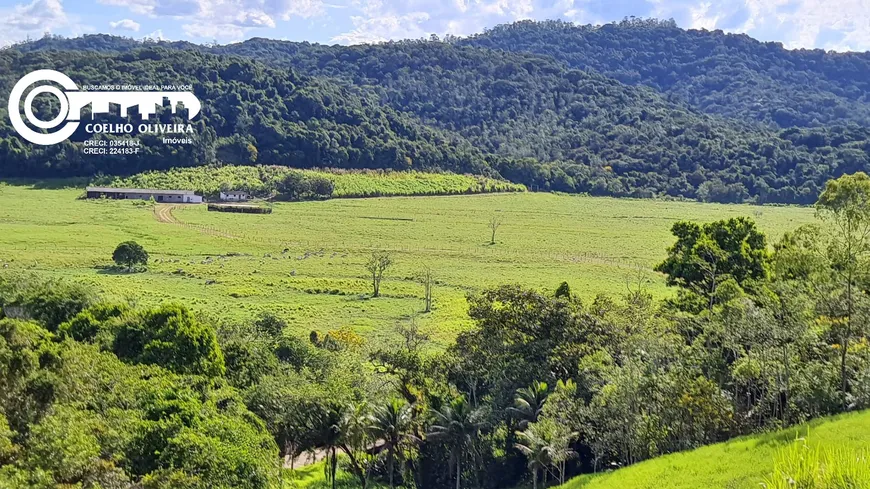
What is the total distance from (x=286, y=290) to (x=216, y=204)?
5746cm

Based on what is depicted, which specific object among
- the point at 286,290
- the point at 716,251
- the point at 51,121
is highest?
the point at 51,121

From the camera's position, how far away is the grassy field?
164 feet

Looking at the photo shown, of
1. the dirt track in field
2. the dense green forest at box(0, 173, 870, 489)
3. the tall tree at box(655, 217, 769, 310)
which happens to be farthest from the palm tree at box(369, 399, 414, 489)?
the dirt track in field

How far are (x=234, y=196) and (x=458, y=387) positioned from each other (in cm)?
9229

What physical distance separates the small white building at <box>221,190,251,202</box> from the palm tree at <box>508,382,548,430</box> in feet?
311

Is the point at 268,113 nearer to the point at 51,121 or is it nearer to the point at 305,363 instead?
the point at 51,121

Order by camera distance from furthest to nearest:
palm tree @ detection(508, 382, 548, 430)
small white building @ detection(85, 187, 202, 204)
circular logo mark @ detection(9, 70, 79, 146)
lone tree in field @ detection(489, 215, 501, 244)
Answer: circular logo mark @ detection(9, 70, 79, 146), small white building @ detection(85, 187, 202, 204), lone tree in field @ detection(489, 215, 501, 244), palm tree @ detection(508, 382, 548, 430)

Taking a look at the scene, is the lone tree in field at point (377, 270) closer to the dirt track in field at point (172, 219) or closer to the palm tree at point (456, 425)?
the dirt track in field at point (172, 219)

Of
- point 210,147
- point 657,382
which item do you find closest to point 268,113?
point 210,147

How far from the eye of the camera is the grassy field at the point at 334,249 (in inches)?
1972

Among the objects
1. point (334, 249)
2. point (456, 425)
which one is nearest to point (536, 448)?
point (456, 425)

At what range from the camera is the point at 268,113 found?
15975cm

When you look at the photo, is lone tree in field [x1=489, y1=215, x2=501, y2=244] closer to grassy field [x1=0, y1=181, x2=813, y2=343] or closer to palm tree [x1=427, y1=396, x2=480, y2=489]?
grassy field [x1=0, y1=181, x2=813, y2=343]

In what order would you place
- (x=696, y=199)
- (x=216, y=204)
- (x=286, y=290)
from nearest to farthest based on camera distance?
(x=286, y=290), (x=216, y=204), (x=696, y=199)
